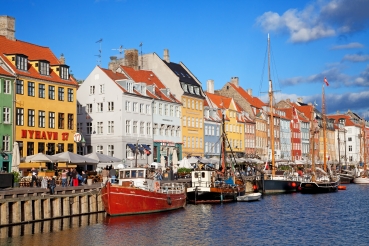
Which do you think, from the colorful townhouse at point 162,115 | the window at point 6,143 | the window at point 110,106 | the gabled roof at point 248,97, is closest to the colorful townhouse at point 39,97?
the window at point 6,143

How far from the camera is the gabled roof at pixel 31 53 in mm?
63938

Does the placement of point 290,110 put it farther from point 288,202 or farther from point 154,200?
point 154,200

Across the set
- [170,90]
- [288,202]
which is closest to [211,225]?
[288,202]

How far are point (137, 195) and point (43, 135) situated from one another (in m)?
22.6

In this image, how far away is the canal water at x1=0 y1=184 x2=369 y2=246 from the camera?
116 feet

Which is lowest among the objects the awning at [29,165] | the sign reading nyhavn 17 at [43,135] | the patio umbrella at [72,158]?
the awning at [29,165]

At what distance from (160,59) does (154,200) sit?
48576mm

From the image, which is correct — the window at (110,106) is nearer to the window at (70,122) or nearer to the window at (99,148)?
the window at (99,148)

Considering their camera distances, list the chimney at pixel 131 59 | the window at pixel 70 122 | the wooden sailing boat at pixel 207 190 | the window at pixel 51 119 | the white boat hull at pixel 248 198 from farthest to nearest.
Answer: the chimney at pixel 131 59 → the window at pixel 70 122 → the window at pixel 51 119 → the white boat hull at pixel 248 198 → the wooden sailing boat at pixel 207 190

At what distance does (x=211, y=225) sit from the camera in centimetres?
4272

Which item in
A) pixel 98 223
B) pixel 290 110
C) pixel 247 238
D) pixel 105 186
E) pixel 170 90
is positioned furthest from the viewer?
pixel 290 110

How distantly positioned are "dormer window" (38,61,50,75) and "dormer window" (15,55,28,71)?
1.93m

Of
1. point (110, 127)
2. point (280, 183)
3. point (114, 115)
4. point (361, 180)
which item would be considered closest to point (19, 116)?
point (114, 115)

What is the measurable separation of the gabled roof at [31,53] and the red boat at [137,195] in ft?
67.8
